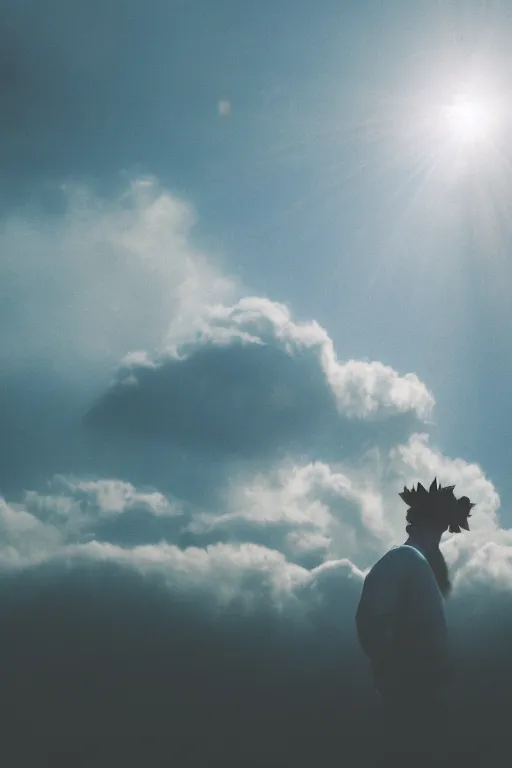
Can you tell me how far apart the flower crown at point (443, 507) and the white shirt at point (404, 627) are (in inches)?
33.3

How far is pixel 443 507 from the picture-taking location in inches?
225

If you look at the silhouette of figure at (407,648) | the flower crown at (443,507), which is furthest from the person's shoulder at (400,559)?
the flower crown at (443,507)

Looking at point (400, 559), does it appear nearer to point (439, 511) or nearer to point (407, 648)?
point (407, 648)

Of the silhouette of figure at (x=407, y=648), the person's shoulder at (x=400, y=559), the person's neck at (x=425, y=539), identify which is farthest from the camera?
the person's neck at (x=425, y=539)

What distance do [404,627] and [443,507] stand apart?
1.36m

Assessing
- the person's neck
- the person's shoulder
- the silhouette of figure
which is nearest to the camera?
the silhouette of figure

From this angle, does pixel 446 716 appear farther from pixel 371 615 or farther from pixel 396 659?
pixel 371 615

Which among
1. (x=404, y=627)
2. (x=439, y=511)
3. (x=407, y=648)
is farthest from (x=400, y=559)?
(x=439, y=511)

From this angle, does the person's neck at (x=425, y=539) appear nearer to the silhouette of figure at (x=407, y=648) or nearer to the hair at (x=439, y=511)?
the hair at (x=439, y=511)

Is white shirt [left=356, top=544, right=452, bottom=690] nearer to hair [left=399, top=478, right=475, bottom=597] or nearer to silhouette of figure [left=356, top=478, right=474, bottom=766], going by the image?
silhouette of figure [left=356, top=478, right=474, bottom=766]

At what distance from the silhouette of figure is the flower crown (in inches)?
30.7

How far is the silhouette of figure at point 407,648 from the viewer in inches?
186

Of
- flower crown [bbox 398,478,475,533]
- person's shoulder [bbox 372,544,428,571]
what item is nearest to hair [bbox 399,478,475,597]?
flower crown [bbox 398,478,475,533]

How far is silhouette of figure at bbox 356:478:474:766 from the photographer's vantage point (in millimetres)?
4731
